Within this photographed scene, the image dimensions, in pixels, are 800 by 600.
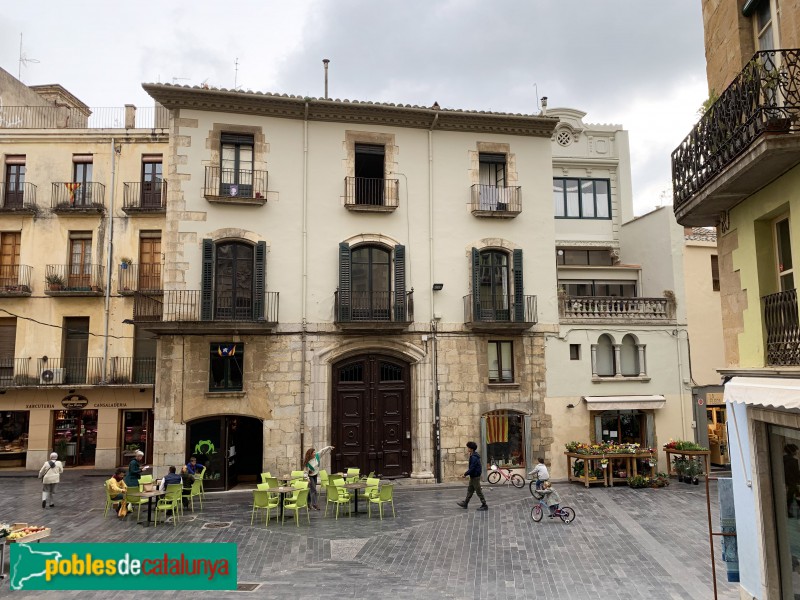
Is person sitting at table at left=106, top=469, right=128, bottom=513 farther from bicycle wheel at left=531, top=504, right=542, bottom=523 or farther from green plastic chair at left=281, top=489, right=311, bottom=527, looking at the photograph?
→ bicycle wheel at left=531, top=504, right=542, bottom=523

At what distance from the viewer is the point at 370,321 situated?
18.9m

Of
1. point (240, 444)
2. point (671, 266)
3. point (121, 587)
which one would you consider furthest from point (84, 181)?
point (671, 266)

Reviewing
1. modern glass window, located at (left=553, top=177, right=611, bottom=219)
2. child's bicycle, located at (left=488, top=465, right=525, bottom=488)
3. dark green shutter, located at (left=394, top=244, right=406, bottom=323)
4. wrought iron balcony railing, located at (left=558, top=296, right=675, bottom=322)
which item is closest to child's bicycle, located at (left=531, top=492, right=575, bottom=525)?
child's bicycle, located at (left=488, top=465, right=525, bottom=488)

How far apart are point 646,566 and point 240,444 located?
13168 mm

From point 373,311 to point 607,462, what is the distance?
29.7ft

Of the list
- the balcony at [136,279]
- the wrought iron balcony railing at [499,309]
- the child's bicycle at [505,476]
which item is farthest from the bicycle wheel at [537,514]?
the balcony at [136,279]

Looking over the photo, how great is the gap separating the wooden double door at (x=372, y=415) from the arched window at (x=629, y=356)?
7.95 meters

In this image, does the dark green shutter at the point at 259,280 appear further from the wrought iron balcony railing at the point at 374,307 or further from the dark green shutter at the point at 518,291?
the dark green shutter at the point at 518,291

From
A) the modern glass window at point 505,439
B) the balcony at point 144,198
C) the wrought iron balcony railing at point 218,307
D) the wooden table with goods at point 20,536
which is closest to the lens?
the wooden table with goods at point 20,536

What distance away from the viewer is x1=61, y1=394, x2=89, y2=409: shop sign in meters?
24.2

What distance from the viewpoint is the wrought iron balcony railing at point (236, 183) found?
18984 mm

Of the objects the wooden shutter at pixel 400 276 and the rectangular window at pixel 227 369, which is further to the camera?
the wooden shutter at pixel 400 276

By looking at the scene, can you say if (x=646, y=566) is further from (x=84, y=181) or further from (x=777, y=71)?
(x=84, y=181)

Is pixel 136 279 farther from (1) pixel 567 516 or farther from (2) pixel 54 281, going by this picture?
(1) pixel 567 516
